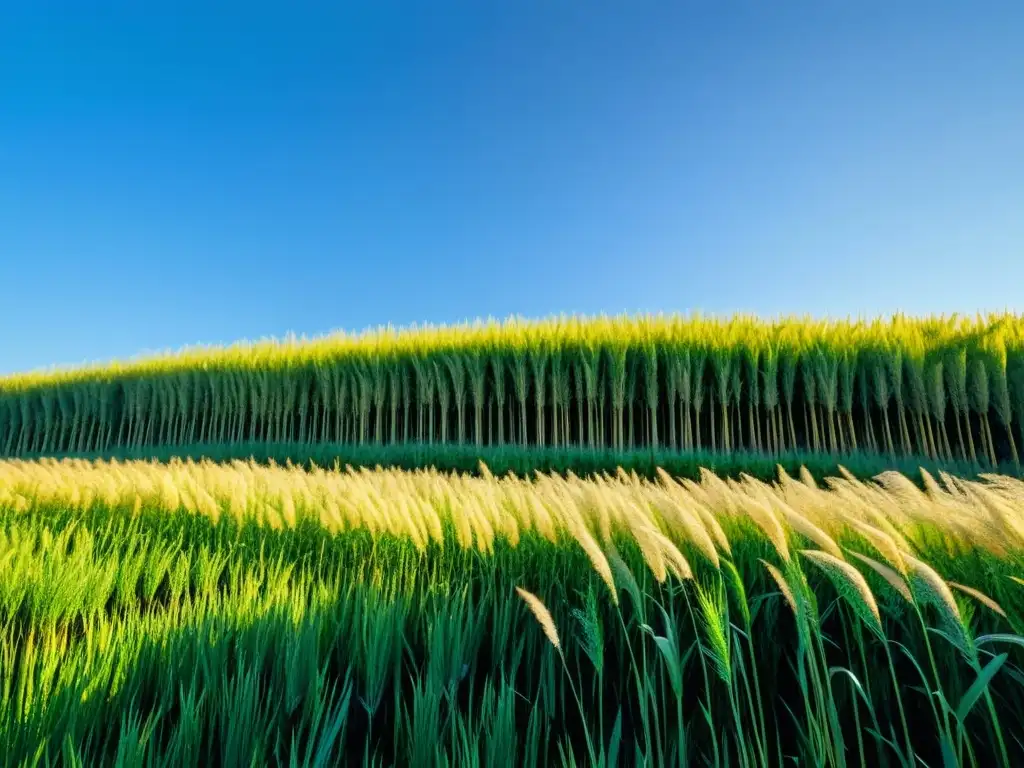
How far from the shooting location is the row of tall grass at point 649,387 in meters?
10.2

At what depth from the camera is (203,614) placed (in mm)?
1577

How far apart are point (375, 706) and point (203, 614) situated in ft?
2.08

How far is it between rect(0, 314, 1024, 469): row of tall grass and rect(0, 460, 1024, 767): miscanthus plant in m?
9.42

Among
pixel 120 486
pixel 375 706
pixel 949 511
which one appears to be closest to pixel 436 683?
pixel 375 706

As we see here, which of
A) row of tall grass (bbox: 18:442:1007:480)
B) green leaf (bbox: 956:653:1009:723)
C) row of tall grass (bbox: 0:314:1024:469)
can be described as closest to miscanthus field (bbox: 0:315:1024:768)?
green leaf (bbox: 956:653:1009:723)

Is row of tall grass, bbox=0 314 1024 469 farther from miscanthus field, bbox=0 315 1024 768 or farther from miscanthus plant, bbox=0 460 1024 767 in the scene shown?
miscanthus plant, bbox=0 460 1024 767

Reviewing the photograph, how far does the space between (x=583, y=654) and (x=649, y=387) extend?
10320mm

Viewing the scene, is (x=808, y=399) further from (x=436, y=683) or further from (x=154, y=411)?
(x=154, y=411)

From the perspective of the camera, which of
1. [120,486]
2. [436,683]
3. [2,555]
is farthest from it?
[120,486]

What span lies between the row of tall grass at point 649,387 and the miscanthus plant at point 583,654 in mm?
9425

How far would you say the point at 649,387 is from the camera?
37.7ft

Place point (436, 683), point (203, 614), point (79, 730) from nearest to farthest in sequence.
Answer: point (79, 730)
point (436, 683)
point (203, 614)

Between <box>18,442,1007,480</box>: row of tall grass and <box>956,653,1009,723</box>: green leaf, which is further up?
<box>956,653,1009,723</box>: green leaf

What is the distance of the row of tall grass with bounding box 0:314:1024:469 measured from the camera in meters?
10.2
